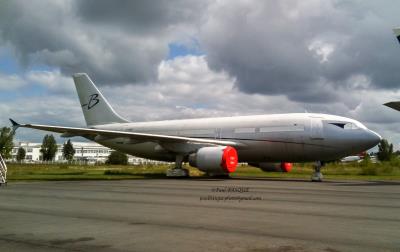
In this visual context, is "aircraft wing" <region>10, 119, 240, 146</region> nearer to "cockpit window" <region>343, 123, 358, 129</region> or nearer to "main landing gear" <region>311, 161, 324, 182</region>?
"main landing gear" <region>311, 161, 324, 182</region>

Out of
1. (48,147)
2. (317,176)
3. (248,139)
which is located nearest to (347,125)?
(317,176)

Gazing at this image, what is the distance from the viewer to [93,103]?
3369 centimetres

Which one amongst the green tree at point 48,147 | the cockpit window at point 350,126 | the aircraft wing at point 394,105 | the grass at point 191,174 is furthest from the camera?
the green tree at point 48,147

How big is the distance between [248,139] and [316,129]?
4.11 metres

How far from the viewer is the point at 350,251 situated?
5.36 metres

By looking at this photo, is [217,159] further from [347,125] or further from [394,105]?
[394,105]

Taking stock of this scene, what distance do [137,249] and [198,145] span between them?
65.5 ft

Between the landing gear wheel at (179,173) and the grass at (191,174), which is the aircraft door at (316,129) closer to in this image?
the grass at (191,174)

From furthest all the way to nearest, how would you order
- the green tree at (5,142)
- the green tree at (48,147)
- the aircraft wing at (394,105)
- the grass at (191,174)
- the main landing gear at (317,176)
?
the green tree at (48,147) → the green tree at (5,142) → the grass at (191,174) → the main landing gear at (317,176) → the aircraft wing at (394,105)

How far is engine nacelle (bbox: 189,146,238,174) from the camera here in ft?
73.3

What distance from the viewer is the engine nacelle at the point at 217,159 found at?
73.3ft

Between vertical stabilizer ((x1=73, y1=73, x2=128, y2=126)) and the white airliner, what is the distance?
454cm

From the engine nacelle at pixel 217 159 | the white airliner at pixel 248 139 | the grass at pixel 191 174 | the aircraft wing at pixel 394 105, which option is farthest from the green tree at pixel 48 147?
the aircraft wing at pixel 394 105

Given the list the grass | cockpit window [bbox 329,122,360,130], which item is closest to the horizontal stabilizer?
the grass
